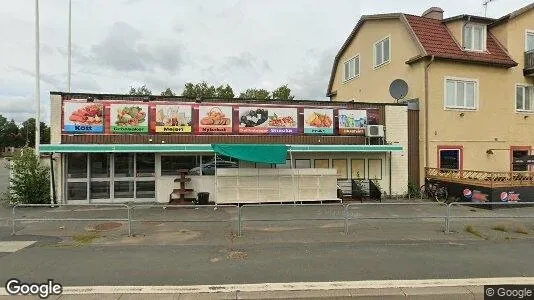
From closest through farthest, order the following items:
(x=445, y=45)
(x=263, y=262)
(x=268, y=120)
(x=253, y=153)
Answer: (x=263, y=262) → (x=253, y=153) → (x=268, y=120) → (x=445, y=45)

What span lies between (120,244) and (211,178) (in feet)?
21.4

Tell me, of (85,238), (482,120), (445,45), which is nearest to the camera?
(85,238)

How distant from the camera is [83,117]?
1345cm

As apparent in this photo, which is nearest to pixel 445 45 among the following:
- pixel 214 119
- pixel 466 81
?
pixel 466 81

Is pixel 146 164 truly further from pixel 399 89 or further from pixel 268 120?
pixel 399 89

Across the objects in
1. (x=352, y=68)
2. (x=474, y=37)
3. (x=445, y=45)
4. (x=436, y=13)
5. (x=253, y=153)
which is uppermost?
(x=436, y=13)

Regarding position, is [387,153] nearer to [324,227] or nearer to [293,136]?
[293,136]

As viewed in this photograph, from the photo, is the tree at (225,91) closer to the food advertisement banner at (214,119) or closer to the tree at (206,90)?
the tree at (206,90)

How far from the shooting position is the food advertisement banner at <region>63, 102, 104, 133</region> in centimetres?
1334

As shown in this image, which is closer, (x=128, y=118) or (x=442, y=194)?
(x=128, y=118)

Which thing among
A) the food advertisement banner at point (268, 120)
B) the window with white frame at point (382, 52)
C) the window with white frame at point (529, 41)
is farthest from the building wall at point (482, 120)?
the food advertisement banner at point (268, 120)

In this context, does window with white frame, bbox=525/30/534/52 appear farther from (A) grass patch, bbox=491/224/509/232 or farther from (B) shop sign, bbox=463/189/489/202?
(A) grass patch, bbox=491/224/509/232

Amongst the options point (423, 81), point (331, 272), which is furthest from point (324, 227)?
point (423, 81)

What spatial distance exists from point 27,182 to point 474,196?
1636 centimetres
